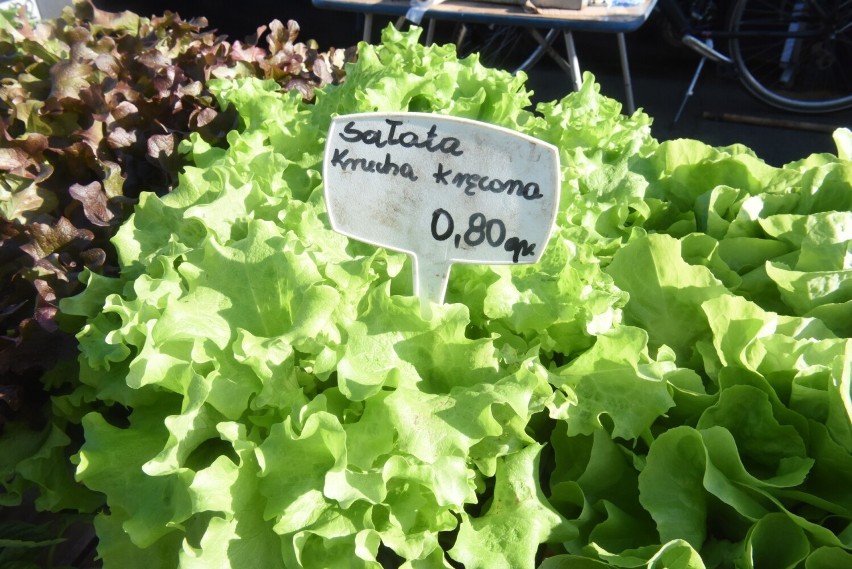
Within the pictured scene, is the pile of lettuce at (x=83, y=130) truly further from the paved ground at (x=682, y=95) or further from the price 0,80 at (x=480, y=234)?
the paved ground at (x=682, y=95)

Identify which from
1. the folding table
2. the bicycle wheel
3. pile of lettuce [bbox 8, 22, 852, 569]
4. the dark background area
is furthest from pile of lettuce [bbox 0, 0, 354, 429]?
the bicycle wheel

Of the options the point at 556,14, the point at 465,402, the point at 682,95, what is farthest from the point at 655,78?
the point at 465,402

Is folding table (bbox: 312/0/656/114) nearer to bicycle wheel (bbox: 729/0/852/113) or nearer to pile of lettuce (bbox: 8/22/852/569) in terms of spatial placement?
bicycle wheel (bbox: 729/0/852/113)

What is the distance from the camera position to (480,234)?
997 millimetres

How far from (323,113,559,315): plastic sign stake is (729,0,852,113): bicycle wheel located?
3.93 m

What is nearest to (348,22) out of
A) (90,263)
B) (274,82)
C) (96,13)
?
(96,13)

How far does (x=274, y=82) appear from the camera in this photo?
5.67 feet

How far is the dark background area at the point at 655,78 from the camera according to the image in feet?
14.3

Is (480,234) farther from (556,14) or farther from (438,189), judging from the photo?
(556,14)

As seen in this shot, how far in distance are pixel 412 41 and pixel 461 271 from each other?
2.79 ft

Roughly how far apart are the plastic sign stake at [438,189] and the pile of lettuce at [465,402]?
0.08 m

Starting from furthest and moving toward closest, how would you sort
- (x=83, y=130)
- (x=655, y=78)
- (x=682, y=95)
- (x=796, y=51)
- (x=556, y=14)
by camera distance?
1. (x=655, y=78)
2. (x=682, y=95)
3. (x=796, y=51)
4. (x=556, y=14)
5. (x=83, y=130)

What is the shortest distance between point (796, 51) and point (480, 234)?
14.8ft

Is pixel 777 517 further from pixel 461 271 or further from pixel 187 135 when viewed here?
pixel 187 135
